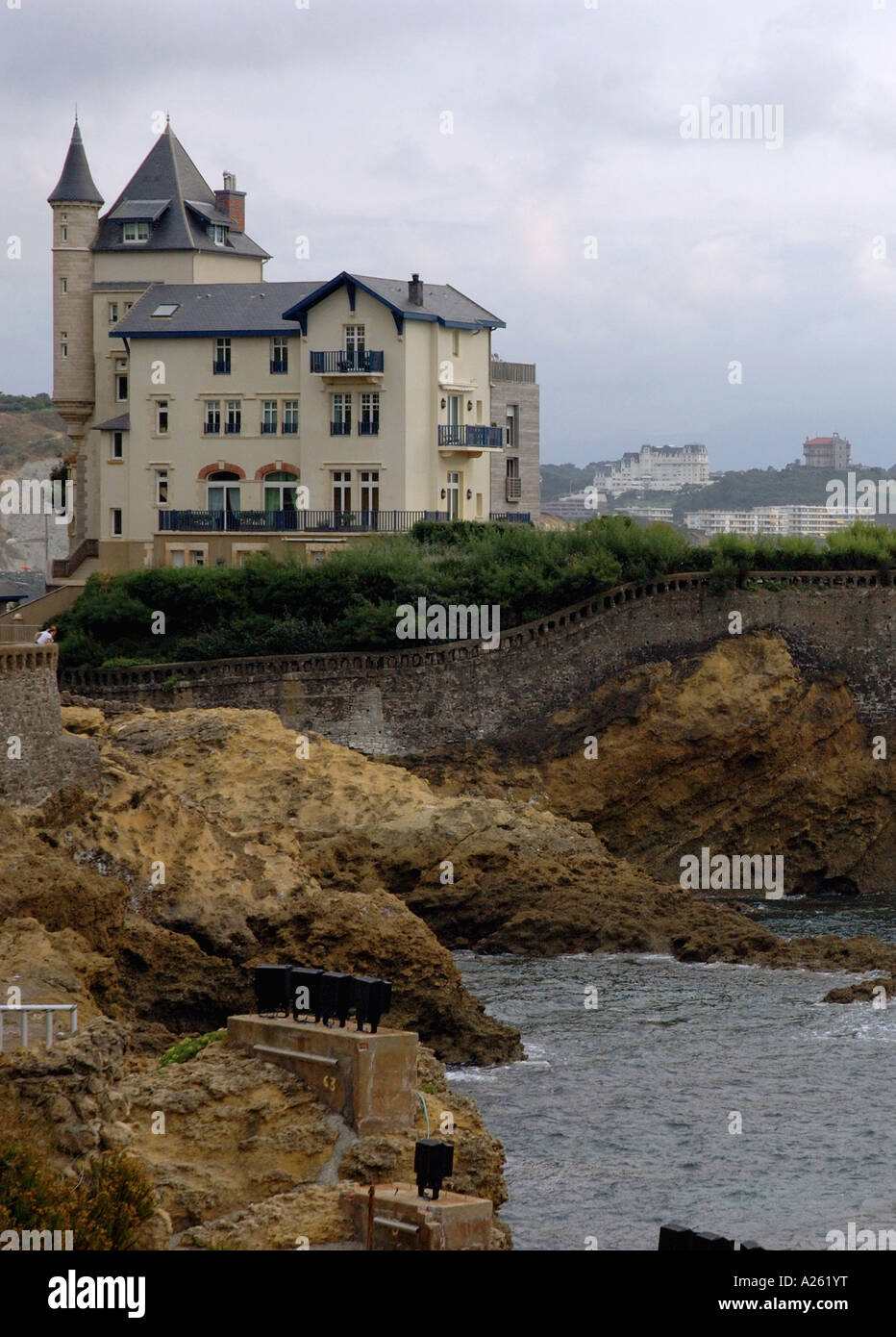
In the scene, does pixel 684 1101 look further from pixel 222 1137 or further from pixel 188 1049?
pixel 222 1137

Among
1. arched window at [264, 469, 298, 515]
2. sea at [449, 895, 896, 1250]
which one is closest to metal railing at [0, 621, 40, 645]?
sea at [449, 895, 896, 1250]

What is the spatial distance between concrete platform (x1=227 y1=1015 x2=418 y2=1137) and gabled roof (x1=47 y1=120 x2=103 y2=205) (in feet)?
187

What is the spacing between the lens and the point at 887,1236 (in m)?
26.2

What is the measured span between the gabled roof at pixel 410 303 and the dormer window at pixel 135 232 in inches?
274

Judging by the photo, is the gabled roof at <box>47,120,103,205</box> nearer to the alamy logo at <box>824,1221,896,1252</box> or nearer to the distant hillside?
the alamy logo at <box>824,1221,896,1252</box>

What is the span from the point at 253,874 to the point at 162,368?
37037 mm

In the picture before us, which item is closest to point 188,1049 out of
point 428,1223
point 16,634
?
point 428,1223

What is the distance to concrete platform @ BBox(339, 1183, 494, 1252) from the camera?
18.5 meters

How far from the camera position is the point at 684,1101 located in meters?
33.5

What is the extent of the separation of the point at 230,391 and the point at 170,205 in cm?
830

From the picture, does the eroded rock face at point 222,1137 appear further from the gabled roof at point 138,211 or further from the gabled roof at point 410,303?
the gabled roof at point 138,211

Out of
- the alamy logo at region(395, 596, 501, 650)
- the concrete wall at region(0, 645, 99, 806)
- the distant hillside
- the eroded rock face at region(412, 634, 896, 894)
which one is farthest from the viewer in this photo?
the distant hillside
